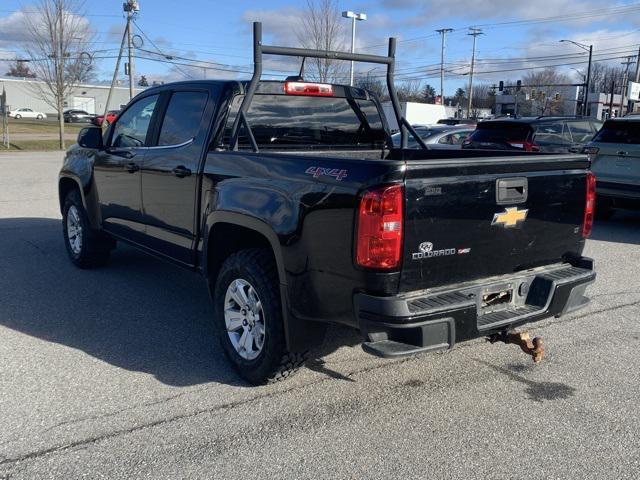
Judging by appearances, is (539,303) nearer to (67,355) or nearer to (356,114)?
(356,114)

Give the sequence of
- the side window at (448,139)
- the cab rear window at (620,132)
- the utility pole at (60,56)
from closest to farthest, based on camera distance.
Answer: the cab rear window at (620,132)
the side window at (448,139)
the utility pole at (60,56)

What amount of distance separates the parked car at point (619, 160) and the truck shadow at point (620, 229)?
450 millimetres

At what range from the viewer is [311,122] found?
509 cm

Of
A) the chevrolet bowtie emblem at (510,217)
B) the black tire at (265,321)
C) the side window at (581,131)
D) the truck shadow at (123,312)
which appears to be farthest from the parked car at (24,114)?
the chevrolet bowtie emblem at (510,217)

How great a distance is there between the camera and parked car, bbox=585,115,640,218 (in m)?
9.27

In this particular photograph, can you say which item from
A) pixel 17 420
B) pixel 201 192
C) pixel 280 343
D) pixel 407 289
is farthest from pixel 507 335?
pixel 17 420

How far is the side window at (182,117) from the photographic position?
15.6 feet

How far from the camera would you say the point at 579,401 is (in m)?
3.84

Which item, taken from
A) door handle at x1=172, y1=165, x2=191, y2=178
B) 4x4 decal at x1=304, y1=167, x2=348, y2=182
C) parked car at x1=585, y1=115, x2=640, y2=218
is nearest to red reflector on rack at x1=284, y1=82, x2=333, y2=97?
door handle at x1=172, y1=165, x2=191, y2=178

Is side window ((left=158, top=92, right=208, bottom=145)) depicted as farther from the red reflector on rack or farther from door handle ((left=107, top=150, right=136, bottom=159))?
the red reflector on rack

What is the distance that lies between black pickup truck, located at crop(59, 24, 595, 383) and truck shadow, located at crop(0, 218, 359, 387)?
0.44 meters

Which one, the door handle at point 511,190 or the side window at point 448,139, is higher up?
the door handle at point 511,190

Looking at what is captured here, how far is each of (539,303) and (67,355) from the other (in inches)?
127

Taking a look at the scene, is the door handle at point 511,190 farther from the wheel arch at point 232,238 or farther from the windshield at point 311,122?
the windshield at point 311,122
